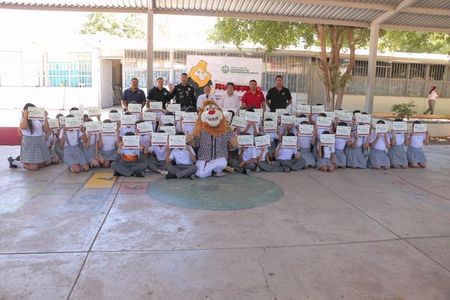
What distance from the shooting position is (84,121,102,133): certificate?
8.00 m

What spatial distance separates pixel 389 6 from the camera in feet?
34.3

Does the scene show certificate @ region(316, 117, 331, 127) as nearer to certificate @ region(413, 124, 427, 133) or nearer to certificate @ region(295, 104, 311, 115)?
certificate @ region(295, 104, 311, 115)

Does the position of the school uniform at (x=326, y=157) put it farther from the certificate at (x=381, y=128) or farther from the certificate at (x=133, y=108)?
the certificate at (x=133, y=108)

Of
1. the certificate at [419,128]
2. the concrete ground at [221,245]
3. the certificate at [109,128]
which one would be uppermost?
the certificate at [419,128]

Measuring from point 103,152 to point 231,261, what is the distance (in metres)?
4.94

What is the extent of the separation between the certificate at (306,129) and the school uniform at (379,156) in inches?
58.8

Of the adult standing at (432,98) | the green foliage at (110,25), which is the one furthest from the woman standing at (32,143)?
the green foliage at (110,25)

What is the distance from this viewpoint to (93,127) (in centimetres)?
805

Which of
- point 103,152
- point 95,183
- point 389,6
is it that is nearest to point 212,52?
point 389,6

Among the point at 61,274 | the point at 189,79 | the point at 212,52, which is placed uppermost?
the point at 212,52

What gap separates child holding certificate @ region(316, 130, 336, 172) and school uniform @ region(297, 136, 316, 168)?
0.14 metres

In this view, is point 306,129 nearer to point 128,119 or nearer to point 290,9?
point 128,119

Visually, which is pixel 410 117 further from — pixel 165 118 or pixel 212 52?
pixel 165 118

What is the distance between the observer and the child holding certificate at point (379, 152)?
8.93 m
